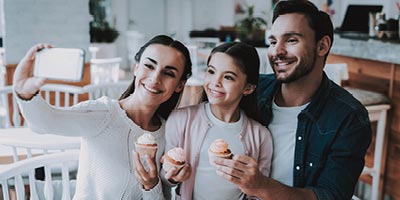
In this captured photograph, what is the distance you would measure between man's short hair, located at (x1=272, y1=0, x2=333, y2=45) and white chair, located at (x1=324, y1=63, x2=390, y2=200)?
3.78ft

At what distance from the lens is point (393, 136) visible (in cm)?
247

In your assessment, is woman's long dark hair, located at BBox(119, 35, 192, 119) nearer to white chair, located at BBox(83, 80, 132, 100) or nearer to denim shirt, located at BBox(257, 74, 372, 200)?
denim shirt, located at BBox(257, 74, 372, 200)

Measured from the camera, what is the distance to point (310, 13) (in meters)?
1.14

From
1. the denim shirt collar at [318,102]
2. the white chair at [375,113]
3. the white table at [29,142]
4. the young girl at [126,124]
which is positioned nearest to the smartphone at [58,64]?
the young girl at [126,124]

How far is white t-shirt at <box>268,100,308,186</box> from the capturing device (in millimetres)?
1186

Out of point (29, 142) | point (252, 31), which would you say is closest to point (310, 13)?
point (29, 142)

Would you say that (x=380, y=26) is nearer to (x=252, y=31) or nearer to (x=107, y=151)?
(x=107, y=151)

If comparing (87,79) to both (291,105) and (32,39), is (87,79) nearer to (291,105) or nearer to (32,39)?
(32,39)

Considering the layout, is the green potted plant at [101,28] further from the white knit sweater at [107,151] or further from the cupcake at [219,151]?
the cupcake at [219,151]

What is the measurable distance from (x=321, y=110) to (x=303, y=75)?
10 centimetres

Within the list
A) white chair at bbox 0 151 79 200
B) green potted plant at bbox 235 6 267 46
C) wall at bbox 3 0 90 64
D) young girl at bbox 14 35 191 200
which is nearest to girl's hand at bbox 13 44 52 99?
young girl at bbox 14 35 191 200

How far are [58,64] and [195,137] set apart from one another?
340 millimetres

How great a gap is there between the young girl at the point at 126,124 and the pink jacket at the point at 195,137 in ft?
0.19

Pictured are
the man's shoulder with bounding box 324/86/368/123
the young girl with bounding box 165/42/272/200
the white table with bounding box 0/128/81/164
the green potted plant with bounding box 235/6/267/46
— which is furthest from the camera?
the green potted plant with bounding box 235/6/267/46
